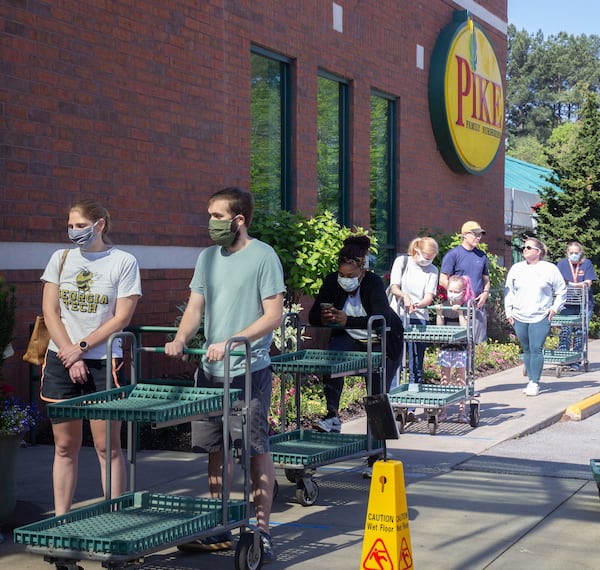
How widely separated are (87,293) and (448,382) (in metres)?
5.82

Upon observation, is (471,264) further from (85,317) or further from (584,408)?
(85,317)

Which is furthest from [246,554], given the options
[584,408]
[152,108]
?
[584,408]

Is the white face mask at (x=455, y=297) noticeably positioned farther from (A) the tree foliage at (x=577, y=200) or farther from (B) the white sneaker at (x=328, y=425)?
(A) the tree foliage at (x=577, y=200)

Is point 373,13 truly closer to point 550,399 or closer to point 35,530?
point 550,399

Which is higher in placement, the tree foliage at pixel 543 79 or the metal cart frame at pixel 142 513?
the tree foliage at pixel 543 79

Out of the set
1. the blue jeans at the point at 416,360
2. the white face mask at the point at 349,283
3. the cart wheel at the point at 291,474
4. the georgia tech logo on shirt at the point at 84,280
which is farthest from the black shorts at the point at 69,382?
the blue jeans at the point at 416,360

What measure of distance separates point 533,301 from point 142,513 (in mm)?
8037

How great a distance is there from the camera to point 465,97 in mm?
19438

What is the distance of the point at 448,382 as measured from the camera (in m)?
11.1

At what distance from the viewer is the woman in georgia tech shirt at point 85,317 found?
5.98 m

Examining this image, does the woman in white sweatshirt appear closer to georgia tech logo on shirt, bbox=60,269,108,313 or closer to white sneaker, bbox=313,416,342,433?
white sneaker, bbox=313,416,342,433

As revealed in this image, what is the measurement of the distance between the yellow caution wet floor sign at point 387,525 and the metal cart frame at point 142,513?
0.85 meters

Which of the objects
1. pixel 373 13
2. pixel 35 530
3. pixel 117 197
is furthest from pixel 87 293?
pixel 373 13

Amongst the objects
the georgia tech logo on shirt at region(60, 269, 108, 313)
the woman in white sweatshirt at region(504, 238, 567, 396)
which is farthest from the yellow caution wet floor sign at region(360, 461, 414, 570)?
the woman in white sweatshirt at region(504, 238, 567, 396)
